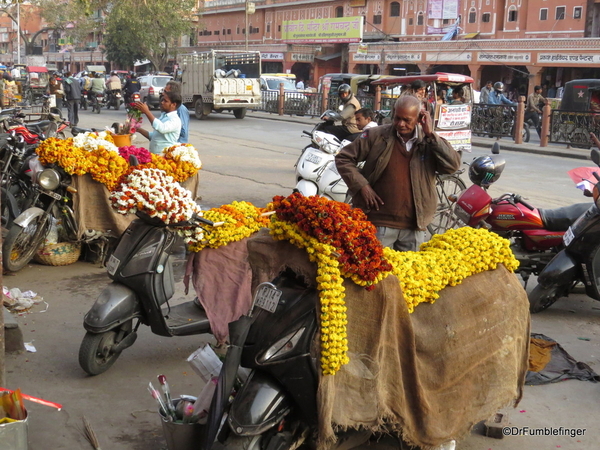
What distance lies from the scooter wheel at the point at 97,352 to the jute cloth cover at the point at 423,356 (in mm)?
1461

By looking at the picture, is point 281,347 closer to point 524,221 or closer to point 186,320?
point 186,320

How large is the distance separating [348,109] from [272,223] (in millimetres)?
6804

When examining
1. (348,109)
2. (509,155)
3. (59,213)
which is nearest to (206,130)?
(509,155)

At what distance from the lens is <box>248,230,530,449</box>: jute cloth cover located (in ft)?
10.3

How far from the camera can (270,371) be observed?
3.04 m

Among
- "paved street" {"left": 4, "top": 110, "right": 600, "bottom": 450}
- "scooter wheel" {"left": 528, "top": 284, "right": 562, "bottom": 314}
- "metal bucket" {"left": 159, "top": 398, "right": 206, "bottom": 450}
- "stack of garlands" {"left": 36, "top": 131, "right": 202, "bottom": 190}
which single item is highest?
"stack of garlands" {"left": 36, "top": 131, "right": 202, "bottom": 190}

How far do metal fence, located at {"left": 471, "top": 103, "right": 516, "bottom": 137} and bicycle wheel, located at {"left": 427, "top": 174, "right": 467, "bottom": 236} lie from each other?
1264 centimetres

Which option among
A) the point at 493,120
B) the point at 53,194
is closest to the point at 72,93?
the point at 493,120

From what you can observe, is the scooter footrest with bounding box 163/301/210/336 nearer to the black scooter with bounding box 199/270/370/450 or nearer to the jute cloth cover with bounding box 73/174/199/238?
the black scooter with bounding box 199/270/370/450

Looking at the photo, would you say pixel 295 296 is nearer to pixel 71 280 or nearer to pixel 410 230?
pixel 410 230

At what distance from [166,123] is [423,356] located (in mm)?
5111

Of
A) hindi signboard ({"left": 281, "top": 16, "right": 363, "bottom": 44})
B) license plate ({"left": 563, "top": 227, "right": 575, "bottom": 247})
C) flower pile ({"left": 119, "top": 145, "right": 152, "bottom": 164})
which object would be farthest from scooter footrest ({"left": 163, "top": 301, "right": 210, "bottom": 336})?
hindi signboard ({"left": 281, "top": 16, "right": 363, "bottom": 44})

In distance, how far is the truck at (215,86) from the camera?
26375 millimetres

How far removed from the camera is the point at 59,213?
6867mm
